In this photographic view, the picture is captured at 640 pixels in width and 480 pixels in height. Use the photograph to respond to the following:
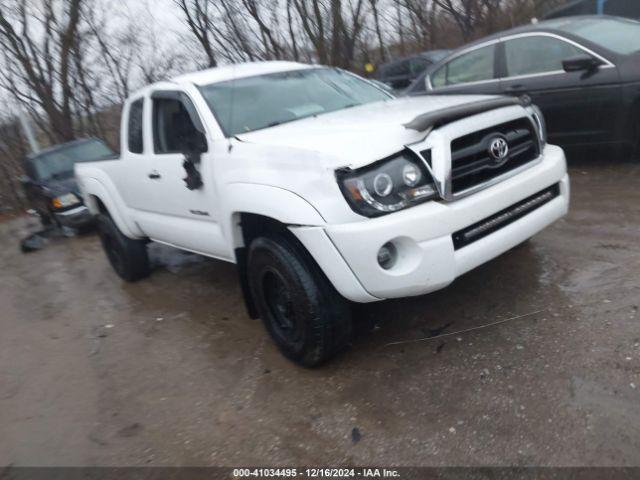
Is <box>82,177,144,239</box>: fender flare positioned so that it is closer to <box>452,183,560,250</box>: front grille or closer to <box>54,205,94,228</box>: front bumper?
<box>452,183,560,250</box>: front grille

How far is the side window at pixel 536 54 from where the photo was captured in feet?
17.8

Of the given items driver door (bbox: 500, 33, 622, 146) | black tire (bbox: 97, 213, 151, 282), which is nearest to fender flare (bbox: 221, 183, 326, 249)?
black tire (bbox: 97, 213, 151, 282)

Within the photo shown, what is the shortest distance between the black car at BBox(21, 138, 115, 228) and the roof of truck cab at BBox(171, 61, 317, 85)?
18.3ft

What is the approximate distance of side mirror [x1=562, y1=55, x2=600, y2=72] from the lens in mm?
5062

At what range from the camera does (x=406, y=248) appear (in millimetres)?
2672

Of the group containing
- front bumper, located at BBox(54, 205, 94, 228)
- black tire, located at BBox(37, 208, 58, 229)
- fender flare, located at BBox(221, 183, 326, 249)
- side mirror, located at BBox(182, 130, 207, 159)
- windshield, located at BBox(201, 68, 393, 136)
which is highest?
windshield, located at BBox(201, 68, 393, 136)

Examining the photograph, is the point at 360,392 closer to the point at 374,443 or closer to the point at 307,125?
the point at 374,443

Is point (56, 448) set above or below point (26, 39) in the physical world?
below

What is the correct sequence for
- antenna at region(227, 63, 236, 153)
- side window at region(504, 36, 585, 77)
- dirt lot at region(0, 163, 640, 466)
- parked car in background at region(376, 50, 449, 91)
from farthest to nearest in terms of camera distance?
parked car in background at region(376, 50, 449, 91), side window at region(504, 36, 585, 77), antenna at region(227, 63, 236, 153), dirt lot at region(0, 163, 640, 466)

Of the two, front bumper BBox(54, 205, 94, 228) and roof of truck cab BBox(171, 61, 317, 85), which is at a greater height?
roof of truck cab BBox(171, 61, 317, 85)

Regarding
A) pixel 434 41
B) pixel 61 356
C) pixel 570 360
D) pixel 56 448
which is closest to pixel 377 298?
pixel 570 360

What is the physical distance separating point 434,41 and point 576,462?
23.1 metres

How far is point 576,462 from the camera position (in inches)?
84.7

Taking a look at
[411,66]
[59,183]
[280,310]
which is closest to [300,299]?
[280,310]
